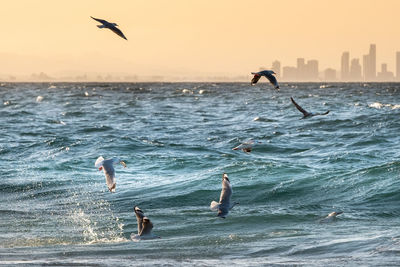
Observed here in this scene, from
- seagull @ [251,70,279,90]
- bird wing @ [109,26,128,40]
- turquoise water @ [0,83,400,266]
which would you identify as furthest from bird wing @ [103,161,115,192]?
seagull @ [251,70,279,90]

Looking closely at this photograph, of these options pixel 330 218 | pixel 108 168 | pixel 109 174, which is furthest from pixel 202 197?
pixel 109 174

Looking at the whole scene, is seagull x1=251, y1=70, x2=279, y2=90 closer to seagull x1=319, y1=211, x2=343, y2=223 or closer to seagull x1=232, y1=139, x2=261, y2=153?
seagull x1=232, y1=139, x2=261, y2=153

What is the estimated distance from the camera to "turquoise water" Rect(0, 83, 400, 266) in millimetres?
11992

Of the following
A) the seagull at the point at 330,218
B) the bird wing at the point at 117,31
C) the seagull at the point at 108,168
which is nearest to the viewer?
the bird wing at the point at 117,31

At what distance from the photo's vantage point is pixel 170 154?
28.5 meters

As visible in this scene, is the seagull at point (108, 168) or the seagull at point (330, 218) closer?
the seagull at point (108, 168)

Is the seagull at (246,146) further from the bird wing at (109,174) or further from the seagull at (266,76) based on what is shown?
the bird wing at (109,174)

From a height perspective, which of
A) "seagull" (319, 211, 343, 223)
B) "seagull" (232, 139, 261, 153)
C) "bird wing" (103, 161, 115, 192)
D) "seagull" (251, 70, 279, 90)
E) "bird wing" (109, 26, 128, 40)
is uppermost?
"bird wing" (109, 26, 128, 40)

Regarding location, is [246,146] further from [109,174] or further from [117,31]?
[117,31]

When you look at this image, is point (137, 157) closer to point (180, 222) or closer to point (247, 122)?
point (180, 222)

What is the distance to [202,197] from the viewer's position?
19.8 meters

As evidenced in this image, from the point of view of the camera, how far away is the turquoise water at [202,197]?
12.0 meters

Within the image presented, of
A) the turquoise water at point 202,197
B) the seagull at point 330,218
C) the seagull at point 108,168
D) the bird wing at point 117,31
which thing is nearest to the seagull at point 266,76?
the bird wing at point 117,31

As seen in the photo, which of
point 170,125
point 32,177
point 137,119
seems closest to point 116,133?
point 170,125
